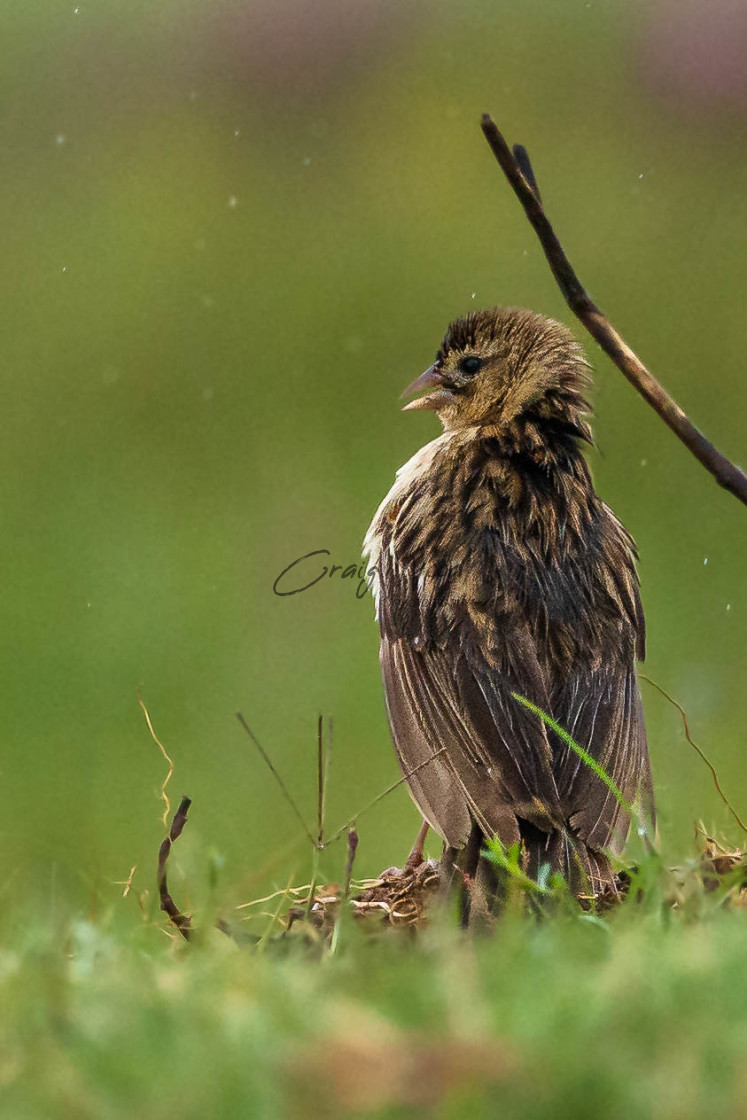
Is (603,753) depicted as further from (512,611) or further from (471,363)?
(471,363)

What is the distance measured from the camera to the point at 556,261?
12.6 feet

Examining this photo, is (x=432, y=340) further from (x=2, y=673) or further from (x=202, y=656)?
(x=2, y=673)

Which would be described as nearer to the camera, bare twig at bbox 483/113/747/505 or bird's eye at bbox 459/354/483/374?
bare twig at bbox 483/113/747/505

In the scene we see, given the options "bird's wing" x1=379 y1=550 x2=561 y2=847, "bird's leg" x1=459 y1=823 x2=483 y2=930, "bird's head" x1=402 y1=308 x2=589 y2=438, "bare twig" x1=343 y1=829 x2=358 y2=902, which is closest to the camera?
"bare twig" x1=343 y1=829 x2=358 y2=902

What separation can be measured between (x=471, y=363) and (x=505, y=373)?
0.13 meters

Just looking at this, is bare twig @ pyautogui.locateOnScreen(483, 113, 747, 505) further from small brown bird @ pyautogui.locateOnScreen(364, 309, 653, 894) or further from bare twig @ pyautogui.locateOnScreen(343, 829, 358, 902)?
bare twig @ pyautogui.locateOnScreen(343, 829, 358, 902)

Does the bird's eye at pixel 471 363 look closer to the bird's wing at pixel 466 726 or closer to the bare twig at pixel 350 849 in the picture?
the bird's wing at pixel 466 726

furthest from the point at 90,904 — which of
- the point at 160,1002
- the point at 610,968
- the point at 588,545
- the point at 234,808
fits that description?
the point at 234,808

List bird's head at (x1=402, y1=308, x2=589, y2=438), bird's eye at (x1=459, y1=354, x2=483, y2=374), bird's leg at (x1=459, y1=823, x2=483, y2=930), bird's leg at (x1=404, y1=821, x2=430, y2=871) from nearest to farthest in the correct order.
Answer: bird's leg at (x1=459, y1=823, x2=483, y2=930)
bird's leg at (x1=404, y1=821, x2=430, y2=871)
bird's head at (x1=402, y1=308, x2=589, y2=438)
bird's eye at (x1=459, y1=354, x2=483, y2=374)

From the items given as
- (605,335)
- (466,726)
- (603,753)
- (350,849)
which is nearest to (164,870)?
(350,849)

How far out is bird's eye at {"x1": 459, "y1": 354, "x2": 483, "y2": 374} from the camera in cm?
539

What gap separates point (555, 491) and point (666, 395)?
4.23 feet

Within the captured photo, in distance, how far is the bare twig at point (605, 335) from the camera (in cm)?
374

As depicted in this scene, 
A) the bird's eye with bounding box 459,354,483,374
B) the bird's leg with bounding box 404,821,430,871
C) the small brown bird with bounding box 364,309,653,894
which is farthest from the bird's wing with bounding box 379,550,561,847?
the bird's eye with bounding box 459,354,483,374
